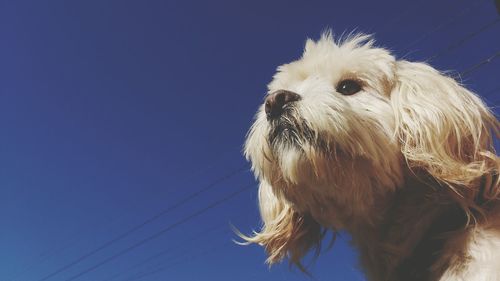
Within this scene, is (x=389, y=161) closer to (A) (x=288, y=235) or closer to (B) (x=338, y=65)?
(B) (x=338, y=65)

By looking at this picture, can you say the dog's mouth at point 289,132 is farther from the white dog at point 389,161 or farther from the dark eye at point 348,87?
the dark eye at point 348,87

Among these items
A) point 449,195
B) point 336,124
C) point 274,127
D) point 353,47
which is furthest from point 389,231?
point 353,47

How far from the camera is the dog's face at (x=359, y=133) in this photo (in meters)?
2.89

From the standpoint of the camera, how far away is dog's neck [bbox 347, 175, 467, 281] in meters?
2.76

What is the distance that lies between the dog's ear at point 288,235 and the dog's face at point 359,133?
0.09 meters

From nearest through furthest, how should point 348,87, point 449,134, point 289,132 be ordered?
point 449,134 < point 289,132 < point 348,87

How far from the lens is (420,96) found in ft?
10.2

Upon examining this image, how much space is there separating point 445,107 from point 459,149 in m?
0.25

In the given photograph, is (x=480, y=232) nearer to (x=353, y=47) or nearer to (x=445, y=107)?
(x=445, y=107)

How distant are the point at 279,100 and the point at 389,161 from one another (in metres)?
0.71

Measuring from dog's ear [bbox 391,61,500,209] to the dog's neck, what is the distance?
4.5 inches

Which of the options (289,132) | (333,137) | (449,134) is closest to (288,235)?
(289,132)

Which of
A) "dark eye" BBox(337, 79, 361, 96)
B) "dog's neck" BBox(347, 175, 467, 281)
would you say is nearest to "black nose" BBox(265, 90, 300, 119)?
"dark eye" BBox(337, 79, 361, 96)

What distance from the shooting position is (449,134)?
2.88 meters
